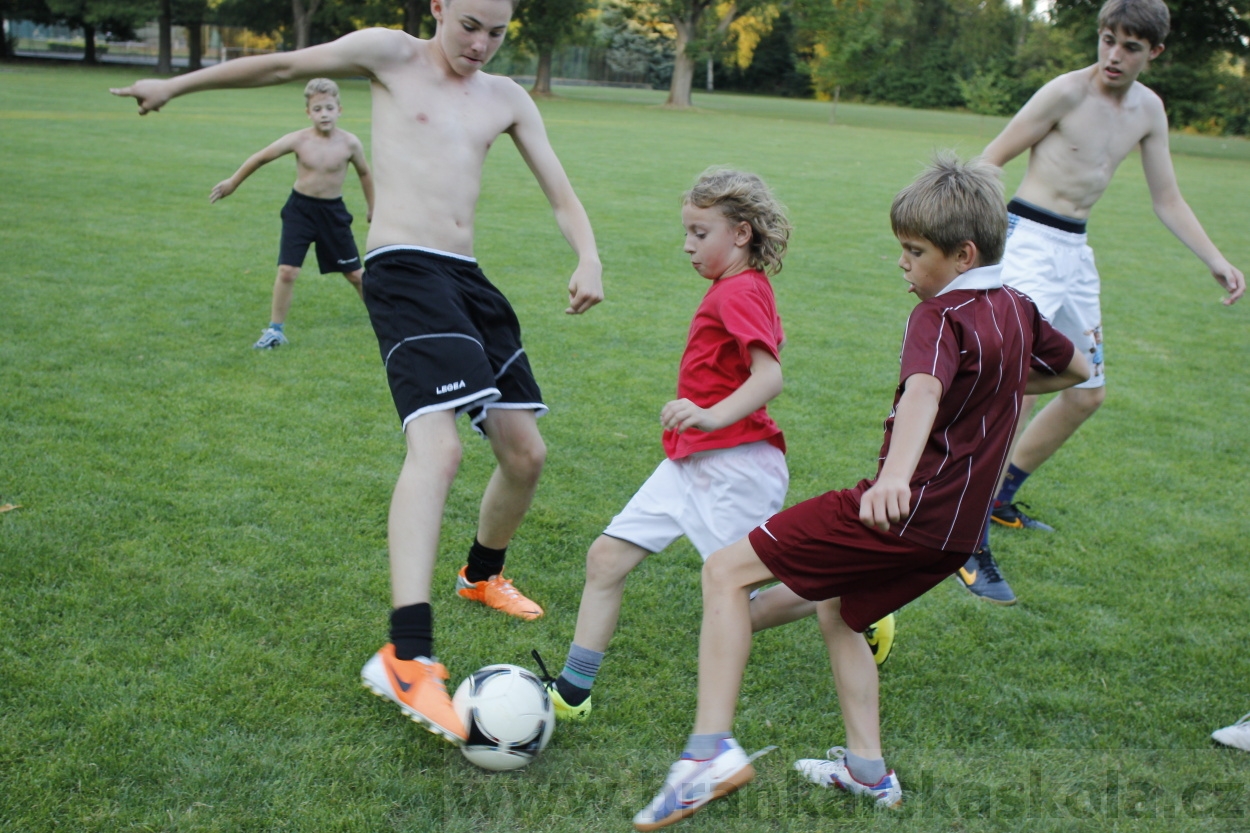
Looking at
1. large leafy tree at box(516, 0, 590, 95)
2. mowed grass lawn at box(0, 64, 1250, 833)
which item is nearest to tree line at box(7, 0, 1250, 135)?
large leafy tree at box(516, 0, 590, 95)

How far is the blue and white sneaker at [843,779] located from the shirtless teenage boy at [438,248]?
1.21 meters

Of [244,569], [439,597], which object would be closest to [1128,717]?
[439,597]

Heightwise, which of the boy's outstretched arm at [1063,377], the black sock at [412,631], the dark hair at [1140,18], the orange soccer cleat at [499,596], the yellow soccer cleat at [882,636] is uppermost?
the dark hair at [1140,18]

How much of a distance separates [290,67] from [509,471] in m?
1.49

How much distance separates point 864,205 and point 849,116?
32699 millimetres

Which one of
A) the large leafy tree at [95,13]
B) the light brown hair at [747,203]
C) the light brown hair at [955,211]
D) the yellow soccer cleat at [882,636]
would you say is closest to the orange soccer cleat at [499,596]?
the yellow soccer cleat at [882,636]

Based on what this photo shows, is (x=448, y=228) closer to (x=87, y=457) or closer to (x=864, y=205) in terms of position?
(x=87, y=457)

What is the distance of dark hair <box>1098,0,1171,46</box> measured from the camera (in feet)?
13.4

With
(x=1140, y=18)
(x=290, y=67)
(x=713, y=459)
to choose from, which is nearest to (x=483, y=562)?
(x=713, y=459)

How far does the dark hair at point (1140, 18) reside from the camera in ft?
13.4

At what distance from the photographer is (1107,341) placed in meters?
8.66

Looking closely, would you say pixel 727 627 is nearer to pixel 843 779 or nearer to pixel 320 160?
pixel 843 779

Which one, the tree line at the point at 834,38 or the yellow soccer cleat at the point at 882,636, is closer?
the yellow soccer cleat at the point at 882,636

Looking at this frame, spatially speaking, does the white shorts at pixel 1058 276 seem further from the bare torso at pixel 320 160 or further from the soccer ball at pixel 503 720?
the bare torso at pixel 320 160
